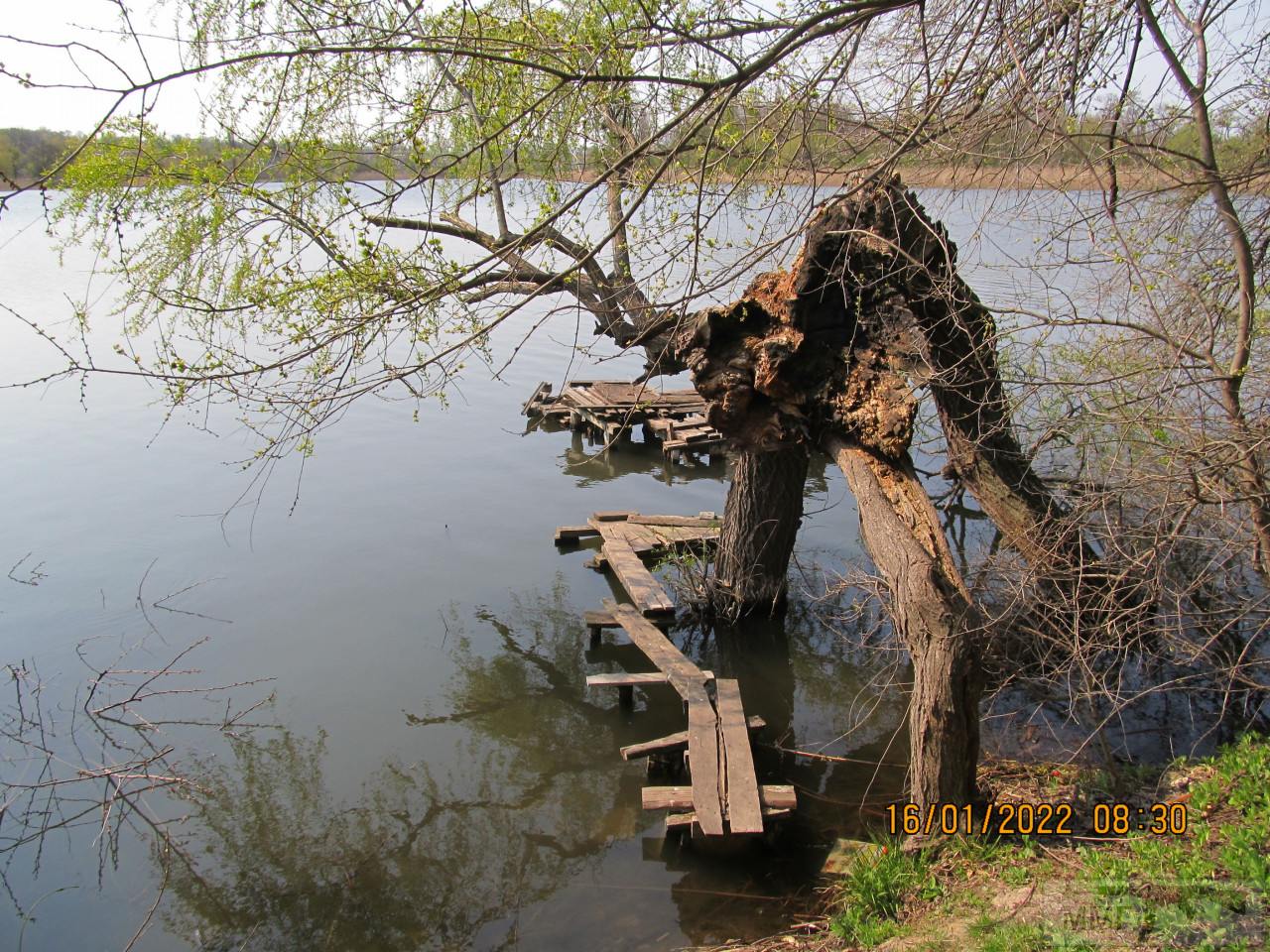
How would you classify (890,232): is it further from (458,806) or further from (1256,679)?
(458,806)

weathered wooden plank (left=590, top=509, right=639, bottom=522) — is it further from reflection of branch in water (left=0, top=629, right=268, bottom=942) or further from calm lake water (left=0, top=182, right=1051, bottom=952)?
reflection of branch in water (left=0, top=629, right=268, bottom=942)

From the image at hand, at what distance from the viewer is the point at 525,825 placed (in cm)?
668

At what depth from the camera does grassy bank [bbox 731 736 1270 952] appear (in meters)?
4.02

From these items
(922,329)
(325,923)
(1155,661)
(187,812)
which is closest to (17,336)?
(187,812)

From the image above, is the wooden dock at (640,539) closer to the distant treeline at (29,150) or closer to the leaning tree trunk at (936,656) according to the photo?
the leaning tree trunk at (936,656)

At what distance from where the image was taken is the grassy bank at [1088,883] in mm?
4016

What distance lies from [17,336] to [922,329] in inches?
870

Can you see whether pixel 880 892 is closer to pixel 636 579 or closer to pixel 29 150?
pixel 636 579

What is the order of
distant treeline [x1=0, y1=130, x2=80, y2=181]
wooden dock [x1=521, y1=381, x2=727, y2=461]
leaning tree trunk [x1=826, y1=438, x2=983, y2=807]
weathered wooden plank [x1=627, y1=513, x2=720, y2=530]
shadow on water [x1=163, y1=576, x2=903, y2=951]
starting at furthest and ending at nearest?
wooden dock [x1=521, y1=381, x2=727, y2=461]
weathered wooden plank [x1=627, y1=513, x2=720, y2=530]
distant treeline [x1=0, y1=130, x2=80, y2=181]
shadow on water [x1=163, y1=576, x2=903, y2=951]
leaning tree trunk [x1=826, y1=438, x2=983, y2=807]

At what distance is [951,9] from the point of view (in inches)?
239

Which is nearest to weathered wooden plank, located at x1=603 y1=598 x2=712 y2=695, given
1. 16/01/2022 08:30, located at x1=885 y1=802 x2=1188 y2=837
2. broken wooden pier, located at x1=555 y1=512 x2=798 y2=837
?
broken wooden pier, located at x1=555 y1=512 x2=798 y2=837

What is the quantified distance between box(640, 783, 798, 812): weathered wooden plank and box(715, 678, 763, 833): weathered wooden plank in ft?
0.34

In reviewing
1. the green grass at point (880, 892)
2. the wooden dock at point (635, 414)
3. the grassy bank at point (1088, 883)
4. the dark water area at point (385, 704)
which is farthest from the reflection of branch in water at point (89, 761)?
the wooden dock at point (635, 414)

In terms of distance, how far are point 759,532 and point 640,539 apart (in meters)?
2.20
